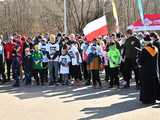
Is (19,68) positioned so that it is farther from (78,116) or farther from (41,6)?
(41,6)

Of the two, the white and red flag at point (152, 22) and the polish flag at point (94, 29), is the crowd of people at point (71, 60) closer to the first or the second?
the polish flag at point (94, 29)

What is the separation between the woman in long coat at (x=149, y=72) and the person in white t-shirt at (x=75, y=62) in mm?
5193

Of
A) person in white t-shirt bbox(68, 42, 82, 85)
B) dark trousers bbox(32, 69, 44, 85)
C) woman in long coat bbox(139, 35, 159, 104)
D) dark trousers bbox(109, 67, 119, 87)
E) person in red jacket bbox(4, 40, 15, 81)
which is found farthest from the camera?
person in red jacket bbox(4, 40, 15, 81)

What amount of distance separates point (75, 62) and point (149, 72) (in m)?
5.44

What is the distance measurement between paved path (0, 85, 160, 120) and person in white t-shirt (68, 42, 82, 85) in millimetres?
1035

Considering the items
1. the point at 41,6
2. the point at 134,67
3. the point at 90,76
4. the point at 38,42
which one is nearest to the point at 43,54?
the point at 38,42

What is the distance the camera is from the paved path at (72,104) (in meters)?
12.8

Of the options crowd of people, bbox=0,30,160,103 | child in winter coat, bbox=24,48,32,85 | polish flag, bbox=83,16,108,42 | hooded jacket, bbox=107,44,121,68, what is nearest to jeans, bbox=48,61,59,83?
crowd of people, bbox=0,30,160,103

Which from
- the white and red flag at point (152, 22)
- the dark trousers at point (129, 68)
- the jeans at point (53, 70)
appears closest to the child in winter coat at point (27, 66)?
the jeans at point (53, 70)

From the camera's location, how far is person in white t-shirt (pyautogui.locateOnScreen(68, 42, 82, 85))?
1933 centimetres

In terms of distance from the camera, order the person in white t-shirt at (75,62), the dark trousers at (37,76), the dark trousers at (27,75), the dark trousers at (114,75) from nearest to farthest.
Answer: the dark trousers at (114,75)
the person in white t-shirt at (75,62)
the dark trousers at (37,76)
the dark trousers at (27,75)

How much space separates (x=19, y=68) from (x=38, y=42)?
1.31m

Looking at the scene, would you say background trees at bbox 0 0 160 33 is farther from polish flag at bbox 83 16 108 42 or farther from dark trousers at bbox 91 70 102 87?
dark trousers at bbox 91 70 102 87

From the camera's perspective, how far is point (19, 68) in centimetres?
2005
